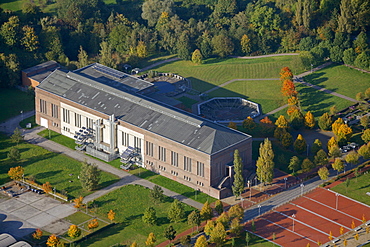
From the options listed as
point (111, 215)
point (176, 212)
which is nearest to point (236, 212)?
point (176, 212)

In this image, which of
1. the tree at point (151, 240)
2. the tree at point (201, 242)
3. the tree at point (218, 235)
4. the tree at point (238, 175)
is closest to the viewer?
the tree at point (201, 242)

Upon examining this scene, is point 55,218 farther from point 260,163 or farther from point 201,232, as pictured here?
point 260,163

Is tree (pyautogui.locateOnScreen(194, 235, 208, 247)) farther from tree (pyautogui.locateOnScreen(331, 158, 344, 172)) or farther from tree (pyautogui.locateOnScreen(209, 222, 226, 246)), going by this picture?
tree (pyautogui.locateOnScreen(331, 158, 344, 172))

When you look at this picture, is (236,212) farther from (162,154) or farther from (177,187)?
(162,154)

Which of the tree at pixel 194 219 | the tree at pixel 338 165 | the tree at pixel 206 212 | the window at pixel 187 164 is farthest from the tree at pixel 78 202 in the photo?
the tree at pixel 338 165

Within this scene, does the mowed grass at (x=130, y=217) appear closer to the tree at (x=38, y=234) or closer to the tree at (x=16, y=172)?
the tree at (x=38, y=234)

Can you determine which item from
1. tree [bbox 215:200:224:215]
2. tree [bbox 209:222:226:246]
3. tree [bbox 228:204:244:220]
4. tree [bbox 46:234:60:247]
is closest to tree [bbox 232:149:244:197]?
tree [bbox 215:200:224:215]
